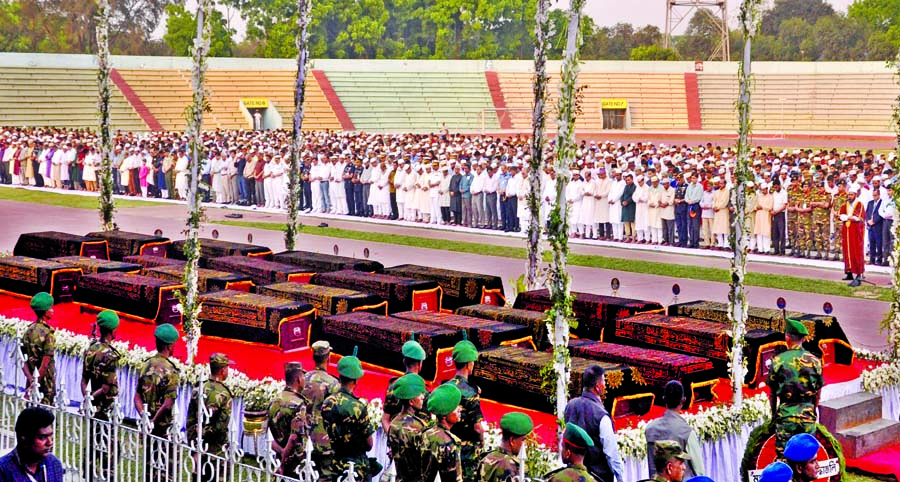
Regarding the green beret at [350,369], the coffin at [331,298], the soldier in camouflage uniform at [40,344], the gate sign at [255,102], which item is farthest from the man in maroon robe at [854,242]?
the gate sign at [255,102]

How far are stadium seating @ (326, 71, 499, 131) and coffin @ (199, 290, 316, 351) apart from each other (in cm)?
4518

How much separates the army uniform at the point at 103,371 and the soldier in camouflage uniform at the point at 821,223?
1602 cm

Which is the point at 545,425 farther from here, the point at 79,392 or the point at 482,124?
the point at 482,124

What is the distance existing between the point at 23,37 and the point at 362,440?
69.2 metres

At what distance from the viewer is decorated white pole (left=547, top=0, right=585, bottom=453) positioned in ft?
32.0

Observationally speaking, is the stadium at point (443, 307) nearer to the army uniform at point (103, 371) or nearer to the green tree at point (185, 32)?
the army uniform at point (103, 371)

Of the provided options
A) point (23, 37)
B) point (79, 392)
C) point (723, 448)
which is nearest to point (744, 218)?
point (723, 448)

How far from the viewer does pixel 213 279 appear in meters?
15.9

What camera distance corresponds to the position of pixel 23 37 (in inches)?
2803

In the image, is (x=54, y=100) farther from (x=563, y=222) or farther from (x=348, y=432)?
(x=348, y=432)

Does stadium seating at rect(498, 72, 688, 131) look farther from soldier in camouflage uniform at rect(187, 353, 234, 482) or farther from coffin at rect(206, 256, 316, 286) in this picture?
soldier in camouflage uniform at rect(187, 353, 234, 482)

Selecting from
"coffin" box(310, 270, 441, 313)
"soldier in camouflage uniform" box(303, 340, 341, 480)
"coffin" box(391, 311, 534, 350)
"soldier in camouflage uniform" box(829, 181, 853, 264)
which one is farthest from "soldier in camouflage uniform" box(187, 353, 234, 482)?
"soldier in camouflage uniform" box(829, 181, 853, 264)

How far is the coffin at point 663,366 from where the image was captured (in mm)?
11172

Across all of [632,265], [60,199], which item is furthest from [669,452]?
[60,199]
